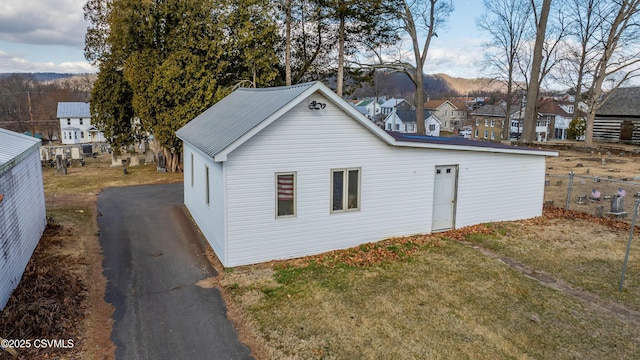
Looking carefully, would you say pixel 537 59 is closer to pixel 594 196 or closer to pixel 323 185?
pixel 594 196

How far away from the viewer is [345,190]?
11961 mm

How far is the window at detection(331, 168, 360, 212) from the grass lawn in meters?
1.36

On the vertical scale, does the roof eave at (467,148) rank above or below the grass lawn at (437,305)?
above

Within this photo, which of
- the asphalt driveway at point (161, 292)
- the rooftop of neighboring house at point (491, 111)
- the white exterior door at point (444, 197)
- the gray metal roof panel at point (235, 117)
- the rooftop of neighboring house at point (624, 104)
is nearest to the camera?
the asphalt driveway at point (161, 292)

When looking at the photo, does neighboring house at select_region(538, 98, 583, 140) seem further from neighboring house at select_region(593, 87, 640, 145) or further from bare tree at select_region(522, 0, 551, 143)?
bare tree at select_region(522, 0, 551, 143)

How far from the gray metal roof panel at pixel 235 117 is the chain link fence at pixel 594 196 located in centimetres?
1246

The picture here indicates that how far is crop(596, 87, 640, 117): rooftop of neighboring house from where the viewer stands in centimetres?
4269

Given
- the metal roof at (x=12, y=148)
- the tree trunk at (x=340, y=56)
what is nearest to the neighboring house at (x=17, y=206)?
the metal roof at (x=12, y=148)

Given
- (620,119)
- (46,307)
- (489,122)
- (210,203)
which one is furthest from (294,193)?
(489,122)

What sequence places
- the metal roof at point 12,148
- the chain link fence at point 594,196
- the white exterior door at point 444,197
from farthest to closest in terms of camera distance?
1. the chain link fence at point 594,196
2. the white exterior door at point 444,197
3. the metal roof at point 12,148

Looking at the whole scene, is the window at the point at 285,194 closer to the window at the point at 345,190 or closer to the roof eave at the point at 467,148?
the window at the point at 345,190

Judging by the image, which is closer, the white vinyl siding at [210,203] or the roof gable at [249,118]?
the roof gable at [249,118]

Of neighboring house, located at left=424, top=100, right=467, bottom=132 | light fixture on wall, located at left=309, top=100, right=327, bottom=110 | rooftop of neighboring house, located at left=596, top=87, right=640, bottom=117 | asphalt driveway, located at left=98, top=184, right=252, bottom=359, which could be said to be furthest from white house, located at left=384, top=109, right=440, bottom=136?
light fixture on wall, located at left=309, top=100, right=327, bottom=110

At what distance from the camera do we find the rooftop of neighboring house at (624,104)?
42688 millimetres
